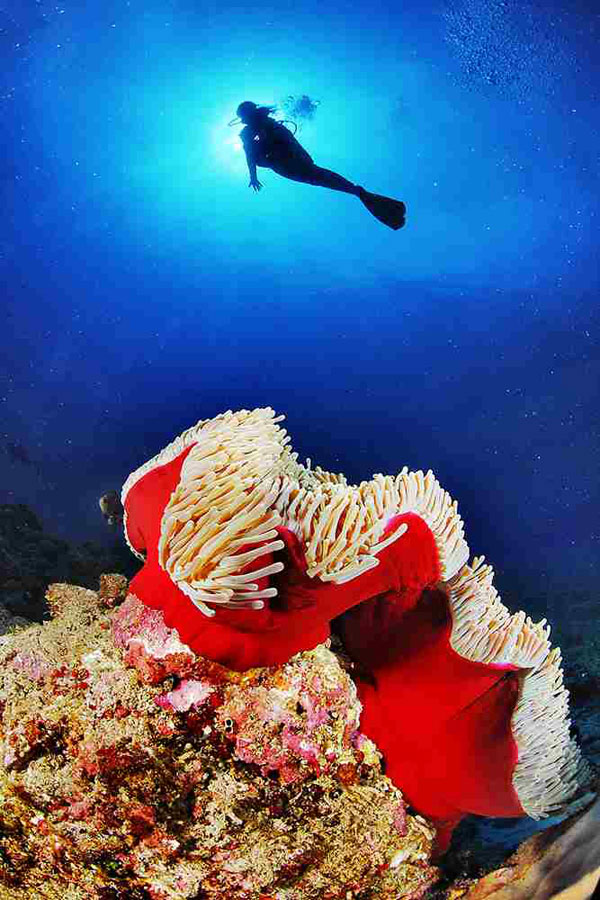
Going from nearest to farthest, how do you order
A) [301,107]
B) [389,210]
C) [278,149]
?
1. [389,210]
2. [278,149]
3. [301,107]

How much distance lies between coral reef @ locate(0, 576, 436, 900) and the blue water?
13.5 metres

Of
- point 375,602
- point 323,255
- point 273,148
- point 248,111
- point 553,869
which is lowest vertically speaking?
point 553,869

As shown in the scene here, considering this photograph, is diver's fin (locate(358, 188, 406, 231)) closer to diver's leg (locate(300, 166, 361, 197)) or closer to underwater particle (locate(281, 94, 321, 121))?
diver's leg (locate(300, 166, 361, 197))

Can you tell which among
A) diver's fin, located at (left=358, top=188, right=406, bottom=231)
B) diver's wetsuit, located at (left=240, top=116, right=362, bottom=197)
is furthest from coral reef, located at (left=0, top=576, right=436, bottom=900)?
diver's wetsuit, located at (left=240, top=116, right=362, bottom=197)

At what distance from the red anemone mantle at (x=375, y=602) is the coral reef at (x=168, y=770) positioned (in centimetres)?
13

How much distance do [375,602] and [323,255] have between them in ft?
71.2

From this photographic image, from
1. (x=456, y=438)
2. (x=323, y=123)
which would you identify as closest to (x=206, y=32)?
(x=323, y=123)

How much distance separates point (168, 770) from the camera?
156 centimetres

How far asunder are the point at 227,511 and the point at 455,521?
0.94 meters

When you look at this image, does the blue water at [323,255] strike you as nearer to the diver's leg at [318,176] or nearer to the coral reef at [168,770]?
the diver's leg at [318,176]

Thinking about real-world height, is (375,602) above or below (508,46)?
below

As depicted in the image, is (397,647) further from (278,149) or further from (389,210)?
(278,149)

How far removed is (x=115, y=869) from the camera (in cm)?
176

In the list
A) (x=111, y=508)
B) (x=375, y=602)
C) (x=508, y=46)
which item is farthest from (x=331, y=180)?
(x=508, y=46)
